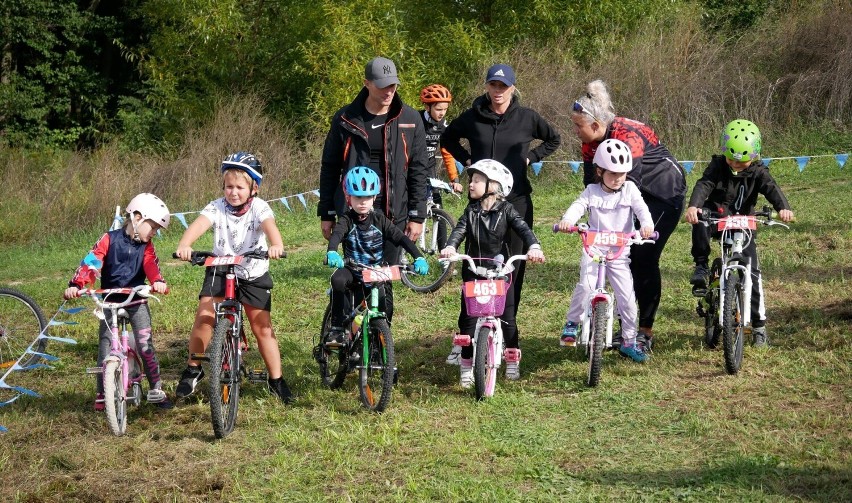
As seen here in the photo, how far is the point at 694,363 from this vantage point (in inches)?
314

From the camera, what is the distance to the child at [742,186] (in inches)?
307

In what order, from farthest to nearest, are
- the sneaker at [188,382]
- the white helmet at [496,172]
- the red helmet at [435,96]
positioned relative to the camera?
the red helmet at [435,96]
the white helmet at [496,172]
the sneaker at [188,382]

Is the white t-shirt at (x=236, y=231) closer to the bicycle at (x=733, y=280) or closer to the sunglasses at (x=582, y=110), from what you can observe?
the sunglasses at (x=582, y=110)

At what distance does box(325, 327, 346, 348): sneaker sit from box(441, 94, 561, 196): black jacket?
1.74 metres

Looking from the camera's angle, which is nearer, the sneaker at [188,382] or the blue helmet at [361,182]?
the blue helmet at [361,182]

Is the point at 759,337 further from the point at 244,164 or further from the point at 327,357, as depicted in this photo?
the point at 244,164

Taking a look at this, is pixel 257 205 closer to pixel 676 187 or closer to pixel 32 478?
pixel 32 478

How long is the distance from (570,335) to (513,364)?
0.48 m

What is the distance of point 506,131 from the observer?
26.3ft

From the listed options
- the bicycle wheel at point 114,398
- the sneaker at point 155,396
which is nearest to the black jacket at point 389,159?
the sneaker at point 155,396

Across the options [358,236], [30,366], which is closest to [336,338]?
[358,236]

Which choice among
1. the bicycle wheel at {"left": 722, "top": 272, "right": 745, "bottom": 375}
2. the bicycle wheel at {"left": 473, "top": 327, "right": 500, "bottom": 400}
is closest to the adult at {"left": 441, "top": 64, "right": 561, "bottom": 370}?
the bicycle wheel at {"left": 473, "top": 327, "right": 500, "bottom": 400}

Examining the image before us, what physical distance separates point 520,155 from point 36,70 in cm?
2127

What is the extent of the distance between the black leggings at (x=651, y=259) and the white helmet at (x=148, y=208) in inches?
142
